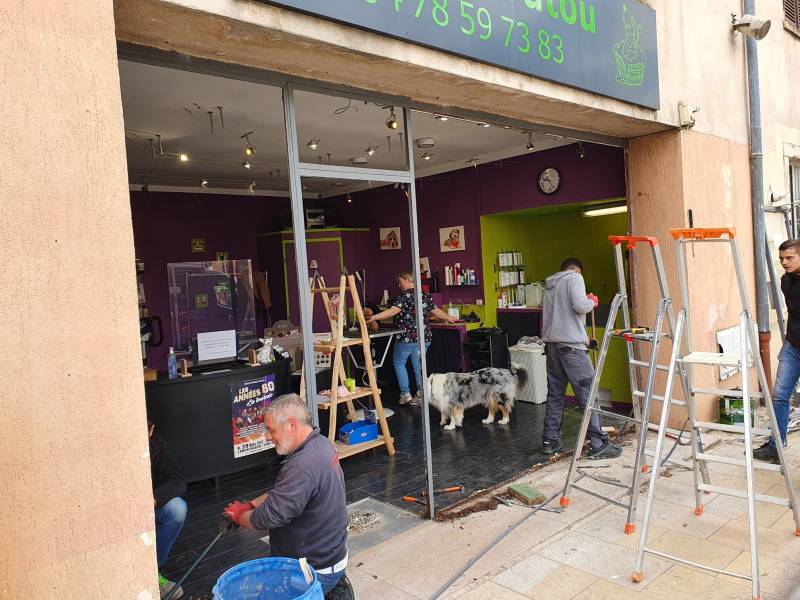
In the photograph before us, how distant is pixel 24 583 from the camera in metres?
1.96

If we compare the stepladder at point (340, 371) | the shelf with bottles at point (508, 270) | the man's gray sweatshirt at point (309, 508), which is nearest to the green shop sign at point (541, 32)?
the man's gray sweatshirt at point (309, 508)

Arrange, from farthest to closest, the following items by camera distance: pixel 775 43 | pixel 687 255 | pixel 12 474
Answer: pixel 775 43 < pixel 687 255 < pixel 12 474

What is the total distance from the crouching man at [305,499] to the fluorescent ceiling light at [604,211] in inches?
262

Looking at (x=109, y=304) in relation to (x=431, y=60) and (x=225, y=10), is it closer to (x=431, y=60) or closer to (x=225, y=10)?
(x=225, y=10)

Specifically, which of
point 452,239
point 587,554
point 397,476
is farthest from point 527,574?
point 452,239

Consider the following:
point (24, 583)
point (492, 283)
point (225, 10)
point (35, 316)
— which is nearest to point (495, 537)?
point (24, 583)

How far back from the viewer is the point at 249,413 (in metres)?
5.30

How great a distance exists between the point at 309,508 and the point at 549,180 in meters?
6.55

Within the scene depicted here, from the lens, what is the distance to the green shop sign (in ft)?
10.4

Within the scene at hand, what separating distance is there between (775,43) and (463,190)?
456cm

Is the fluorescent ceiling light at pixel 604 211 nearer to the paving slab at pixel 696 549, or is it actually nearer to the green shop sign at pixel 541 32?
the green shop sign at pixel 541 32

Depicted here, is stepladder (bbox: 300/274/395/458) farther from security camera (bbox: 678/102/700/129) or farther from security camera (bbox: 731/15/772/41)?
security camera (bbox: 731/15/772/41)

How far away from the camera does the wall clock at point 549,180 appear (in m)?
7.94

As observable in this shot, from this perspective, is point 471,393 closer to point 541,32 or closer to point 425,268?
point 425,268
